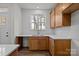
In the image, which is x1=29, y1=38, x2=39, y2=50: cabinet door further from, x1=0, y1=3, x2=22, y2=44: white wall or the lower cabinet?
the lower cabinet

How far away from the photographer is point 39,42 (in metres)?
4.23

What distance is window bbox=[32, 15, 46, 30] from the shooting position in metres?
3.99

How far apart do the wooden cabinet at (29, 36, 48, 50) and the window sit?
1.09ft

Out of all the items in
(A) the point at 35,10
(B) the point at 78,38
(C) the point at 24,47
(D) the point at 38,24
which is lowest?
(C) the point at 24,47

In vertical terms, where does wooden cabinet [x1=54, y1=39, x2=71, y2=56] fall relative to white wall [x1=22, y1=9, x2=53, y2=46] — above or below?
below

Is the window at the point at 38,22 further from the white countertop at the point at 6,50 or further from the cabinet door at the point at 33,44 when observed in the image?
the white countertop at the point at 6,50

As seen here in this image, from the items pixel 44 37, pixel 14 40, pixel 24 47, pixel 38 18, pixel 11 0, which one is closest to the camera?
pixel 11 0

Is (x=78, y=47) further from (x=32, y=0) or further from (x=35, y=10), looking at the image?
(x=32, y=0)

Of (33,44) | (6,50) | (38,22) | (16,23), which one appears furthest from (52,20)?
(6,50)

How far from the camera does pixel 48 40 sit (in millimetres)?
4160

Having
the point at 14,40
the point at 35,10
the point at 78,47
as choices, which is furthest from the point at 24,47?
the point at 78,47

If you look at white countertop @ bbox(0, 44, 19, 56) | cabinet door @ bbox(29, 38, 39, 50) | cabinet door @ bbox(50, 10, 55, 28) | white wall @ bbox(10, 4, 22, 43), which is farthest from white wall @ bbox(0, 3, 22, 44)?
white countertop @ bbox(0, 44, 19, 56)

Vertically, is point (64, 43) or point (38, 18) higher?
point (38, 18)

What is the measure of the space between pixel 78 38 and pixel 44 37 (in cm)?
167
